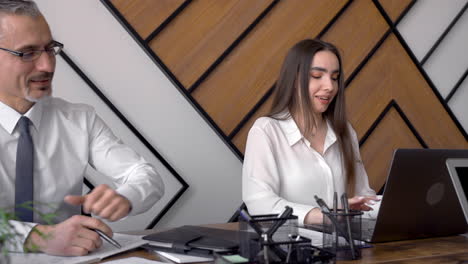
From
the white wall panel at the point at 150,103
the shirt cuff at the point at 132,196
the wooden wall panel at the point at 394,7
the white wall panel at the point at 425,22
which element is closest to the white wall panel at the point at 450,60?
the white wall panel at the point at 425,22

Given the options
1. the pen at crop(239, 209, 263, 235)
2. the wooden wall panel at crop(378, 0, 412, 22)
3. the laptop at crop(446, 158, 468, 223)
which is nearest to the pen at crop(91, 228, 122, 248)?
the pen at crop(239, 209, 263, 235)

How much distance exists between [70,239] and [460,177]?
3.00ft

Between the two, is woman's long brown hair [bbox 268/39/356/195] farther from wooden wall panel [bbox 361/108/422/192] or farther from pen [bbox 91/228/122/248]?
pen [bbox 91/228/122/248]

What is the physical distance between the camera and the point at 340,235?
1.09 m

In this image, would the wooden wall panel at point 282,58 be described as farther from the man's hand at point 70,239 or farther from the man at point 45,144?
the man's hand at point 70,239

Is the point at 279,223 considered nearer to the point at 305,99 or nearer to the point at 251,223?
the point at 251,223

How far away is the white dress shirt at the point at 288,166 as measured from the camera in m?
1.74

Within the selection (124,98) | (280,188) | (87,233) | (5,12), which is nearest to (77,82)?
(124,98)

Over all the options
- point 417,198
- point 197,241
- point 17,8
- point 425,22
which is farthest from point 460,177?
point 425,22

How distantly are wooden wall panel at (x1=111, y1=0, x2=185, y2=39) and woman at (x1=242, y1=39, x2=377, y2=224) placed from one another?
681 mm

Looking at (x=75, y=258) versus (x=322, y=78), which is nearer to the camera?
(x=75, y=258)

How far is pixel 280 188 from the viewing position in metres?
1.80

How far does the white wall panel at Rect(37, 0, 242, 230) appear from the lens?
2.09 m

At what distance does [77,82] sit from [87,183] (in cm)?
44
